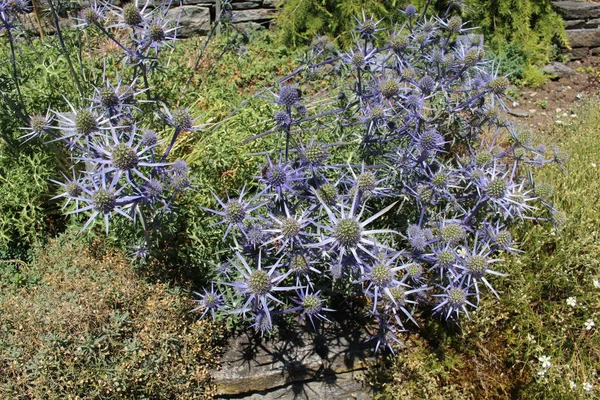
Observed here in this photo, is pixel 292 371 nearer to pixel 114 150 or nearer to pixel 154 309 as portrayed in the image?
pixel 154 309

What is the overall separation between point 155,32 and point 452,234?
6.29ft

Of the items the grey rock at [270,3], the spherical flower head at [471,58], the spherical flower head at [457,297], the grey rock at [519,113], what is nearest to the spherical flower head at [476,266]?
the spherical flower head at [457,297]

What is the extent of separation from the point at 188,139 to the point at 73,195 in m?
1.42

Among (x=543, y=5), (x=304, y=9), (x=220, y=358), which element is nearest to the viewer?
(x=220, y=358)

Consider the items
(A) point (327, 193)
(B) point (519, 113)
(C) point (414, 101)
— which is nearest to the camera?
(A) point (327, 193)

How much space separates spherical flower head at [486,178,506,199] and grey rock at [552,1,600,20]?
4.95m

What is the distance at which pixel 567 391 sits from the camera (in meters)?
2.88

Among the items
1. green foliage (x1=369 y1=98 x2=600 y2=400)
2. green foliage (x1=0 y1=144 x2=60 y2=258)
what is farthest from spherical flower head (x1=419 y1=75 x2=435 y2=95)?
green foliage (x1=0 y1=144 x2=60 y2=258)

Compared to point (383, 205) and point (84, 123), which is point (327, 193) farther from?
point (84, 123)

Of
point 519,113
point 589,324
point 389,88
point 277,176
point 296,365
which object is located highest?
point 389,88

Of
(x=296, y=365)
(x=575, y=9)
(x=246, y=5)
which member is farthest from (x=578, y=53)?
(x=296, y=365)

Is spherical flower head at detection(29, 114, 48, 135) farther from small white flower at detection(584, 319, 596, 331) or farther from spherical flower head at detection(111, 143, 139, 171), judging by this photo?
small white flower at detection(584, 319, 596, 331)

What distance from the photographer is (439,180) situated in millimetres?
2615

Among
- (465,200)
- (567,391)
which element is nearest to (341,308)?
(465,200)
